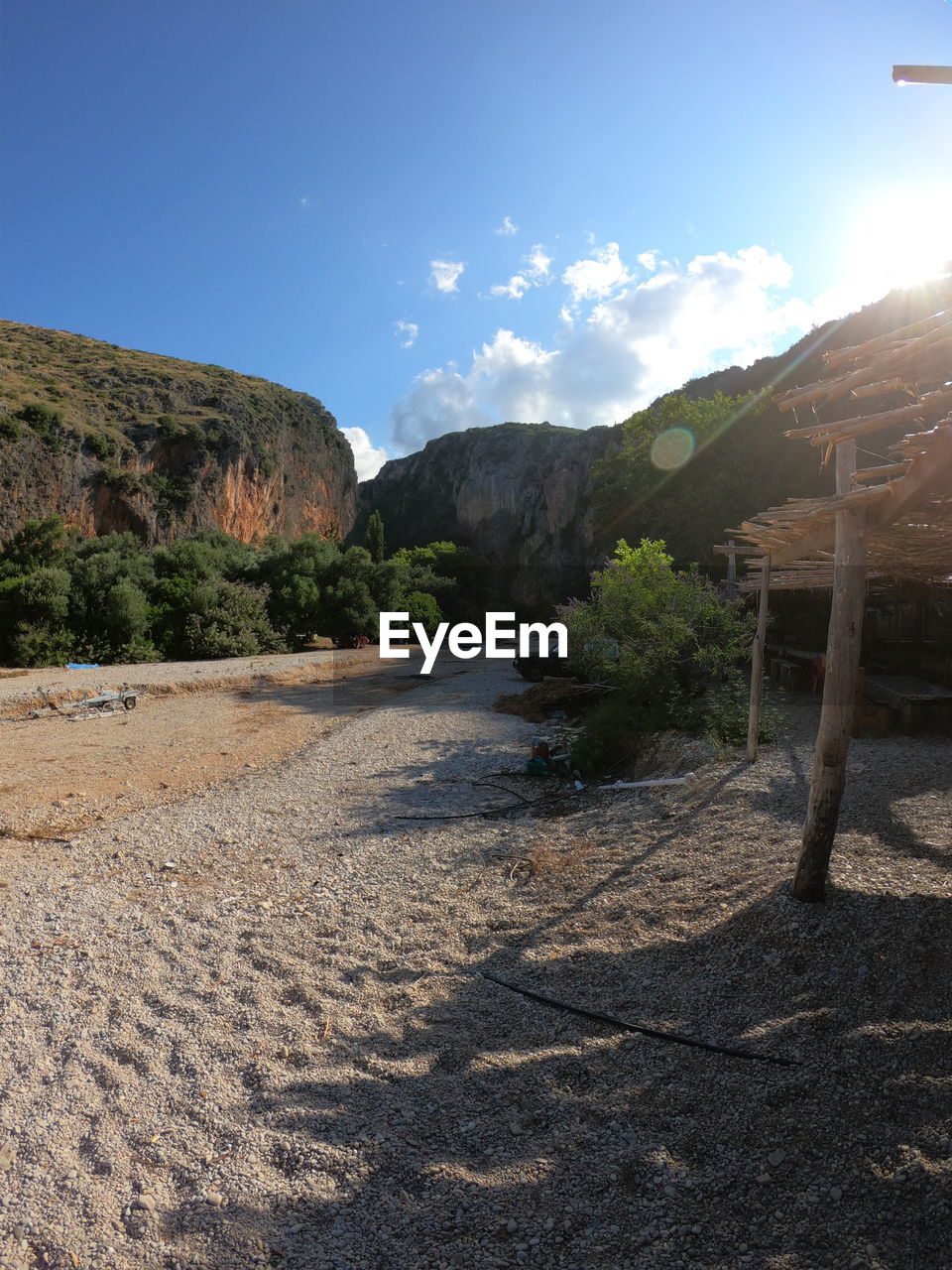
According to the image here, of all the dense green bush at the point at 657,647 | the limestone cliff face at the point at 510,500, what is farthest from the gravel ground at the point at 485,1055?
the limestone cliff face at the point at 510,500

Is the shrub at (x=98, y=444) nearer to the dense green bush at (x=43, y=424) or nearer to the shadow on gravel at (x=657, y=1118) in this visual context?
the dense green bush at (x=43, y=424)

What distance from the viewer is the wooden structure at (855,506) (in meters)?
2.85

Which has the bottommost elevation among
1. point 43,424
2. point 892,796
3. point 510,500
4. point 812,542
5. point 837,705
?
point 892,796

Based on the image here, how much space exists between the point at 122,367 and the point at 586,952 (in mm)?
44618

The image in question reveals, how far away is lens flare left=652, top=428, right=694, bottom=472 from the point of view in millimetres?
31281

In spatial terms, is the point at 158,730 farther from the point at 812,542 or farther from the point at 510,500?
the point at 510,500

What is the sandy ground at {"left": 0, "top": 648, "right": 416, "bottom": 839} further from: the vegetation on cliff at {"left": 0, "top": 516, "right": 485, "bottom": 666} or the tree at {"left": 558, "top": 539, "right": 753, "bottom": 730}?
the tree at {"left": 558, "top": 539, "right": 753, "bottom": 730}

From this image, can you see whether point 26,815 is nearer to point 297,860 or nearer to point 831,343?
point 297,860

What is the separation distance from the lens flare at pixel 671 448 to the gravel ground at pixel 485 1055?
27879 millimetres

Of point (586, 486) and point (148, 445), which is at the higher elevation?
point (586, 486)

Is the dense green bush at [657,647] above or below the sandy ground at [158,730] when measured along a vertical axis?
above

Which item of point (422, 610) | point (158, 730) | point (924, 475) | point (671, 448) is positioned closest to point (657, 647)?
point (924, 475)

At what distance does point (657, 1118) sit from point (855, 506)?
2935 millimetres

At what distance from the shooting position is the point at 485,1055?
9.99 ft
